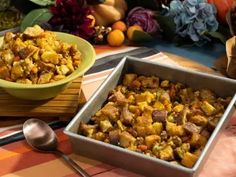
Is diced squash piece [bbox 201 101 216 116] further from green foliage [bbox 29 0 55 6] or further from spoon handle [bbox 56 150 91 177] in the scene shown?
Result: green foliage [bbox 29 0 55 6]

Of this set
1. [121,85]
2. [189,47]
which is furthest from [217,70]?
[121,85]

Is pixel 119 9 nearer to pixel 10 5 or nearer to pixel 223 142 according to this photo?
pixel 10 5

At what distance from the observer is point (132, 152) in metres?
0.70

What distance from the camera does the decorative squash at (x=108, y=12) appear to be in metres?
1.18

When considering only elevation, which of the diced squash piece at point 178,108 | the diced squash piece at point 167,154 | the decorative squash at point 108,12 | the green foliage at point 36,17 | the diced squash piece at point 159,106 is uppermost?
the decorative squash at point 108,12

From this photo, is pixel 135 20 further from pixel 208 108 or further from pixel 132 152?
pixel 132 152

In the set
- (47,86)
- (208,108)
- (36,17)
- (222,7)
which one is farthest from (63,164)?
(222,7)

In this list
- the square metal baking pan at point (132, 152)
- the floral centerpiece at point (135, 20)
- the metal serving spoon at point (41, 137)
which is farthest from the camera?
the floral centerpiece at point (135, 20)

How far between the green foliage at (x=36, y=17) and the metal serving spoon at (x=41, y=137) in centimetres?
37

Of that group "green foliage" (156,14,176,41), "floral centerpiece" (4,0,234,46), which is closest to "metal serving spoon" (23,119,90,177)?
"floral centerpiece" (4,0,234,46)

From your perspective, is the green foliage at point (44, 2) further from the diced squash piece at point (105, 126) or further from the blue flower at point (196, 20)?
the diced squash piece at point (105, 126)

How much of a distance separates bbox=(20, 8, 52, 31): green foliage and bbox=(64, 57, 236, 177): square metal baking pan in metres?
0.32

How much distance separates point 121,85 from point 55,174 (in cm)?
22

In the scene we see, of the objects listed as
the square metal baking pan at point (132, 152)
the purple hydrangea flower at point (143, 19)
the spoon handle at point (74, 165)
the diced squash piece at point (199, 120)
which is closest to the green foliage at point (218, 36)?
the purple hydrangea flower at point (143, 19)
